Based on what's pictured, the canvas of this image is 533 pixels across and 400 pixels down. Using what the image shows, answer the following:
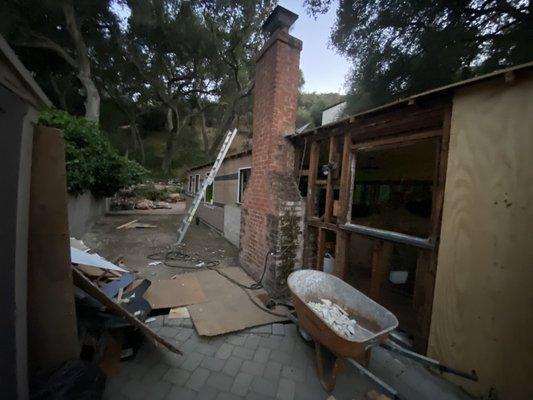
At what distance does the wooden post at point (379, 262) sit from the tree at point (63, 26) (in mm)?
16965

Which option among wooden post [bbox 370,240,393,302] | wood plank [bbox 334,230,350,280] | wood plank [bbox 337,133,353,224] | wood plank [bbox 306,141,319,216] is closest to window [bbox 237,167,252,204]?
wood plank [bbox 306,141,319,216]

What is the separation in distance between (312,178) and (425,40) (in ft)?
25.2

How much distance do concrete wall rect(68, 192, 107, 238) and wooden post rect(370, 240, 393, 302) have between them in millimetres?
7018

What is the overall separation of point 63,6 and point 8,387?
706 inches

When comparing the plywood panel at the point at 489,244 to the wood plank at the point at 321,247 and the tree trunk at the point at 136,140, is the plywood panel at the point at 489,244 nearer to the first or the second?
the wood plank at the point at 321,247

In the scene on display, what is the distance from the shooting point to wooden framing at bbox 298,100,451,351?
269 centimetres

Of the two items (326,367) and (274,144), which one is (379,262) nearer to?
(326,367)

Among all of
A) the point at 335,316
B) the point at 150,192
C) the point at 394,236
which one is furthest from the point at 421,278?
the point at 150,192

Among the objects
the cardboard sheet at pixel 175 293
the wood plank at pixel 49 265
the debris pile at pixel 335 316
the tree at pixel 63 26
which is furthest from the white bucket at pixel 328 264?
the tree at pixel 63 26

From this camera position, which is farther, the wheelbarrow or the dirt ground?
the dirt ground

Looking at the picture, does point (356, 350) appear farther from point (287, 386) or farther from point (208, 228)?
point (208, 228)

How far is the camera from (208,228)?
10891 millimetres

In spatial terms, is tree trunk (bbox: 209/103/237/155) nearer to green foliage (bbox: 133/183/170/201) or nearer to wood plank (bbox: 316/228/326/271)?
green foliage (bbox: 133/183/170/201)

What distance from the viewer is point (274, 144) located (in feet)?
15.5
